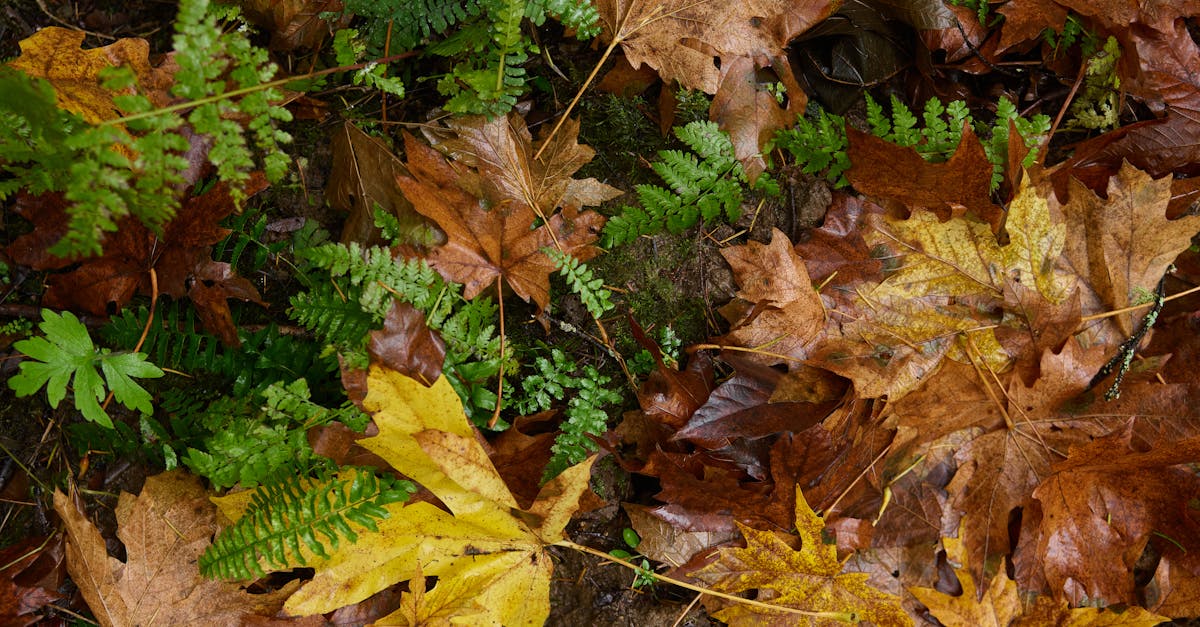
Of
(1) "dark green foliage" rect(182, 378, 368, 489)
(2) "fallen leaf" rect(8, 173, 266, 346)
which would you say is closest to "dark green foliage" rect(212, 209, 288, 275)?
(2) "fallen leaf" rect(8, 173, 266, 346)

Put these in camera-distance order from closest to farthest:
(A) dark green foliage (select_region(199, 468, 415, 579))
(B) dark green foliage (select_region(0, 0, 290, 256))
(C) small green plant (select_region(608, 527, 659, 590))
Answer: (B) dark green foliage (select_region(0, 0, 290, 256)), (A) dark green foliage (select_region(199, 468, 415, 579)), (C) small green plant (select_region(608, 527, 659, 590))

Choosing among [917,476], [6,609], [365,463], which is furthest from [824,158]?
[6,609]

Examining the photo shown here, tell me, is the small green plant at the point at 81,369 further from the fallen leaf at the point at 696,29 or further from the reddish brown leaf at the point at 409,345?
the fallen leaf at the point at 696,29

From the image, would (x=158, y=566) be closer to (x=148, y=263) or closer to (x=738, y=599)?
(x=148, y=263)

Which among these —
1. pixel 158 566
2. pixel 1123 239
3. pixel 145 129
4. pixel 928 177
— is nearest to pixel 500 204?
pixel 145 129

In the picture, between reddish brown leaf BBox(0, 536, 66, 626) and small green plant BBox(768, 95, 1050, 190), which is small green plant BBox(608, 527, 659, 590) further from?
reddish brown leaf BBox(0, 536, 66, 626)

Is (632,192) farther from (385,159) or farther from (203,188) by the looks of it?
(203,188)
